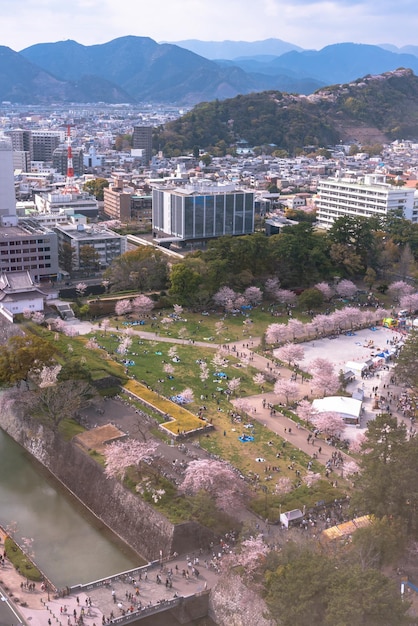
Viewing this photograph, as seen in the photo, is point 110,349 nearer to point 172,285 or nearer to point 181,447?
point 172,285

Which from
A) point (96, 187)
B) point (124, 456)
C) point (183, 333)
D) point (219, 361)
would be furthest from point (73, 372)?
point (96, 187)

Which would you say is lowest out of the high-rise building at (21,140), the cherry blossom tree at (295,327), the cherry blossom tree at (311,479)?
the cherry blossom tree at (311,479)

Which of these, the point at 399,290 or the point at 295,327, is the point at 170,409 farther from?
the point at 399,290

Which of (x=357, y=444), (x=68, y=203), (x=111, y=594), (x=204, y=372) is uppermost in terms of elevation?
(x=68, y=203)

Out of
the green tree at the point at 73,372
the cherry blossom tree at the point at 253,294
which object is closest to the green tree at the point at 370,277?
the cherry blossom tree at the point at 253,294

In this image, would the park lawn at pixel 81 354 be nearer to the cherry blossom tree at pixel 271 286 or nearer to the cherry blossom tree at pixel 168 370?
the cherry blossom tree at pixel 168 370

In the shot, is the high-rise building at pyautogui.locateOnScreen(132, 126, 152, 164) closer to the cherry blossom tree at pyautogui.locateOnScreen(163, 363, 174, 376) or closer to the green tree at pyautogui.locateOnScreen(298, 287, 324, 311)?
the green tree at pyautogui.locateOnScreen(298, 287, 324, 311)
